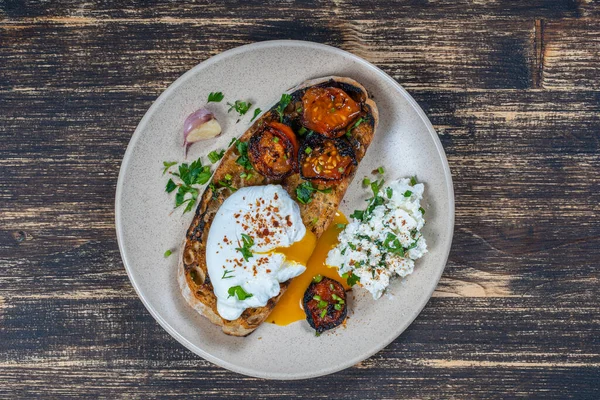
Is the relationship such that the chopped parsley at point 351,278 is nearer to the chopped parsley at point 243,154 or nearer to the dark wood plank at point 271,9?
the chopped parsley at point 243,154

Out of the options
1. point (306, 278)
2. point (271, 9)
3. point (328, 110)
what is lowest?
point (306, 278)

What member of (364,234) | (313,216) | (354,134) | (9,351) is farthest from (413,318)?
(9,351)

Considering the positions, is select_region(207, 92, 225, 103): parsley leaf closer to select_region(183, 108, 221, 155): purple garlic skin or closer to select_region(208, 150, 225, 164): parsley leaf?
select_region(183, 108, 221, 155): purple garlic skin

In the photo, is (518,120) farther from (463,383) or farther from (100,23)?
(100,23)

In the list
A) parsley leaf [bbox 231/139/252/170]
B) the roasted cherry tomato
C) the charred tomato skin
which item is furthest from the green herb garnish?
the charred tomato skin

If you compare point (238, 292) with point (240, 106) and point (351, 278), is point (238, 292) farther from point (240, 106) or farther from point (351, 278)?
point (240, 106)

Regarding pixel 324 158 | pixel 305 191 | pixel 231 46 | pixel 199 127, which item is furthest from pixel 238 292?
pixel 231 46
